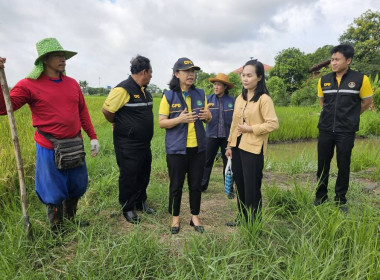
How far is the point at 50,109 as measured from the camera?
6.88 feet

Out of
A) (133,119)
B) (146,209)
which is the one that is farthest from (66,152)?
(146,209)

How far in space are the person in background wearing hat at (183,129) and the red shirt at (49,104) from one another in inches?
30.8

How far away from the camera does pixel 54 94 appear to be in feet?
6.93

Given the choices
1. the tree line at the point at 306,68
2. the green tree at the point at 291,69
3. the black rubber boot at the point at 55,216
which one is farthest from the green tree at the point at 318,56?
A: the black rubber boot at the point at 55,216

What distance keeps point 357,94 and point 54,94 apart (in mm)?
3111

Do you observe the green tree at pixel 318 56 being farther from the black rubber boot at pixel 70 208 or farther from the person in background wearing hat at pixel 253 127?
the black rubber boot at pixel 70 208

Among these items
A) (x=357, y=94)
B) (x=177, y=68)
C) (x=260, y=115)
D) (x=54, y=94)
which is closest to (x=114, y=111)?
(x=54, y=94)

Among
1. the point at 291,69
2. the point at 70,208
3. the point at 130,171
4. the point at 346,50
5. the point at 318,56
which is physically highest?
the point at 318,56

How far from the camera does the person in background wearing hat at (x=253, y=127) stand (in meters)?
2.26

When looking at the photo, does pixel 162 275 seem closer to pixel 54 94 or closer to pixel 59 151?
pixel 59 151

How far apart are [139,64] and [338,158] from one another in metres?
2.52

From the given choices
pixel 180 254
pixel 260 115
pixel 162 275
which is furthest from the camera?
pixel 260 115

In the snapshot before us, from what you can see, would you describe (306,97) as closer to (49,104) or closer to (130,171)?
(130,171)

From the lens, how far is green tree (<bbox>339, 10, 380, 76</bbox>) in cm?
2062
